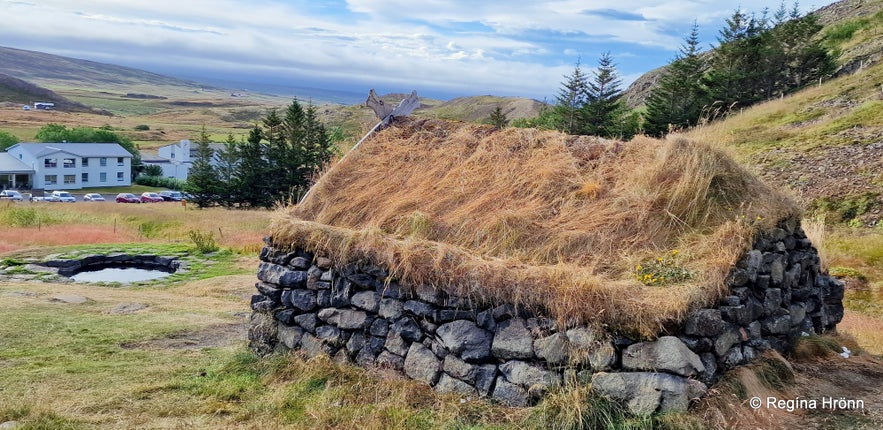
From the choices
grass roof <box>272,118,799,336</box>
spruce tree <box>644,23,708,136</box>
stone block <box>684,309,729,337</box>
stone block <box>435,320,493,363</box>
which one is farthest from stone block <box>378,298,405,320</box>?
spruce tree <box>644,23,708,136</box>

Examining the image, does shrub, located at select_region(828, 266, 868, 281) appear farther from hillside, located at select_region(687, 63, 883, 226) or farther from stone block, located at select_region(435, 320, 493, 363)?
stone block, located at select_region(435, 320, 493, 363)

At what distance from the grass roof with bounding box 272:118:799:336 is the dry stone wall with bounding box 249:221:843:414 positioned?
0.20 m

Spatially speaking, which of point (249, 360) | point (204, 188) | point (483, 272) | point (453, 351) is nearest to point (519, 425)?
point (453, 351)

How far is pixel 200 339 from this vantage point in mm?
11078

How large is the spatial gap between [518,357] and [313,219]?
3916mm

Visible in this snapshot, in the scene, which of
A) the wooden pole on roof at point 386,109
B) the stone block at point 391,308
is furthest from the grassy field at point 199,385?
the wooden pole on roof at point 386,109

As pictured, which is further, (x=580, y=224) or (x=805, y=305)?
(x=805, y=305)

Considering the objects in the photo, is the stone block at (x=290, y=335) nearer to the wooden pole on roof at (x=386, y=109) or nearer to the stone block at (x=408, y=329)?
the stone block at (x=408, y=329)

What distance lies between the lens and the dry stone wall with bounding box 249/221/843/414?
5914 millimetres

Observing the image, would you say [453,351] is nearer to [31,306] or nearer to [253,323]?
[253,323]

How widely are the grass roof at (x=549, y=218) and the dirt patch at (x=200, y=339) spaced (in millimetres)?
3240

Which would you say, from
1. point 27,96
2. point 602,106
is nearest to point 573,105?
point 602,106

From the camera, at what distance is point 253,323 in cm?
893

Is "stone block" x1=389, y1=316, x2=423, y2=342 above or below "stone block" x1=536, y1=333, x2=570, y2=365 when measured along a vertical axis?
below
